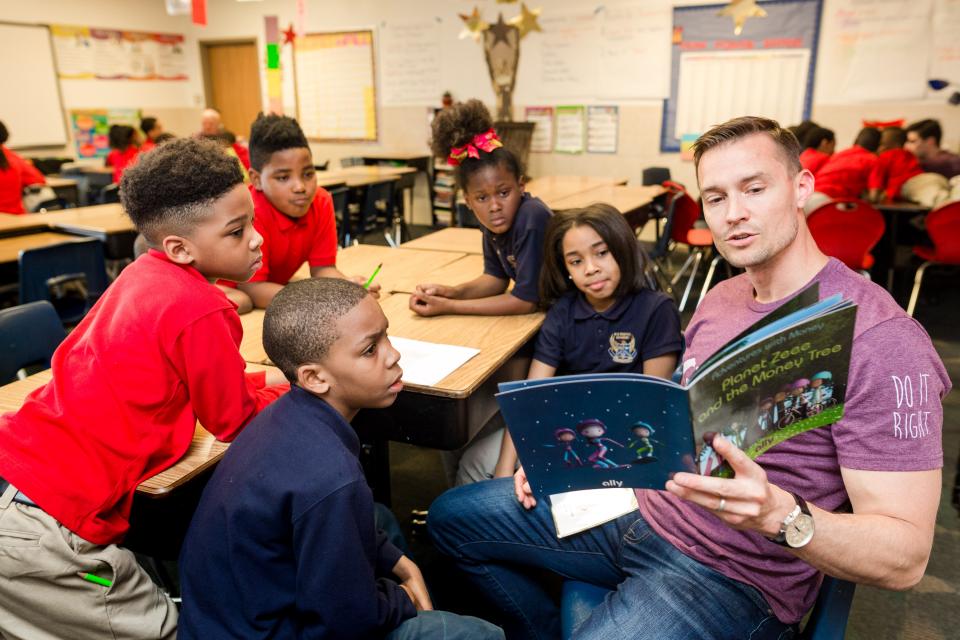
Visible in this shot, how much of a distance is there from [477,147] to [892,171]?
3.92 meters

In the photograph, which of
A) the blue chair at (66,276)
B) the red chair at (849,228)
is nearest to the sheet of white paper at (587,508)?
the blue chair at (66,276)

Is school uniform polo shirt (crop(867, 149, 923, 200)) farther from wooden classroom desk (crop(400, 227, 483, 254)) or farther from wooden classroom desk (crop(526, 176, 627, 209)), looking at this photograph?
wooden classroom desk (crop(400, 227, 483, 254))

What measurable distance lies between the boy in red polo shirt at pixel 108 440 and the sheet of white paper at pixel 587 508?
25.9 inches

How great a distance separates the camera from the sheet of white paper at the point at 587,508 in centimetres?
132

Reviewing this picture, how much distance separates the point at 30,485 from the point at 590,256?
1332 mm

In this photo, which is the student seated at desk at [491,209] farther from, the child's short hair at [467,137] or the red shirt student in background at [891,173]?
the red shirt student in background at [891,173]

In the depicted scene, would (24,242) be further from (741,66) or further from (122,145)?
(741,66)

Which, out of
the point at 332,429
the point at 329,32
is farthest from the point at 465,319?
the point at 329,32

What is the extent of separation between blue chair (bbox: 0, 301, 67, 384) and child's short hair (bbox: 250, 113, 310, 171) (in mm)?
753

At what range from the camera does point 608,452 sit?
35.9 inches

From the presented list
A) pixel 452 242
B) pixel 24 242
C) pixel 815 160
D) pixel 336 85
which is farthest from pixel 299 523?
pixel 336 85

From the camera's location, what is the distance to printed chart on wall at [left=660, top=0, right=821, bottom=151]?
5.74 meters

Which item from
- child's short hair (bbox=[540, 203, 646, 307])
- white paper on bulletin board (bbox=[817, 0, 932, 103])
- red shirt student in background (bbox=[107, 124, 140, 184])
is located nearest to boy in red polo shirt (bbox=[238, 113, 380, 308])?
child's short hair (bbox=[540, 203, 646, 307])

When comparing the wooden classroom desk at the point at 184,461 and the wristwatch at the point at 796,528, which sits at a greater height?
the wristwatch at the point at 796,528
